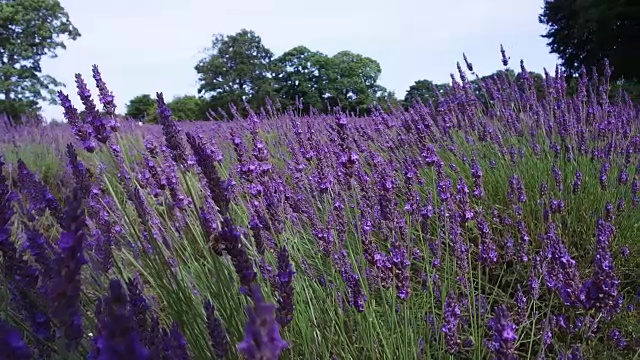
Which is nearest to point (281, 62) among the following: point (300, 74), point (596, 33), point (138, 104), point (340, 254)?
point (300, 74)

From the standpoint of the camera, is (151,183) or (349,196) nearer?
(151,183)

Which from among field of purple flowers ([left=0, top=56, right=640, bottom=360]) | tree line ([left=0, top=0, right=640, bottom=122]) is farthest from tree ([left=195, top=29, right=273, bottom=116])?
field of purple flowers ([left=0, top=56, right=640, bottom=360])

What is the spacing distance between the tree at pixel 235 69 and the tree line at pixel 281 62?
0.06 m

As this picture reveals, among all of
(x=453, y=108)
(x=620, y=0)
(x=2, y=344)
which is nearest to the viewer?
(x=2, y=344)

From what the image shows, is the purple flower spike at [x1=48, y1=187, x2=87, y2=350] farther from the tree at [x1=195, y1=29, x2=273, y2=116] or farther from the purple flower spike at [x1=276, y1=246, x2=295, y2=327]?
the tree at [x1=195, y1=29, x2=273, y2=116]

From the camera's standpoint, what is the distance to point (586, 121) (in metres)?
4.08

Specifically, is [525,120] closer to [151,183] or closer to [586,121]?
[586,121]

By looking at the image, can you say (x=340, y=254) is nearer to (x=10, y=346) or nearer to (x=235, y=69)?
(x=10, y=346)

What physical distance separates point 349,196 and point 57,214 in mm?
1803


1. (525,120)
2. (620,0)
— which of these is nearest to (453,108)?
(525,120)

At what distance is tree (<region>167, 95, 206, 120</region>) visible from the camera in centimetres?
3603

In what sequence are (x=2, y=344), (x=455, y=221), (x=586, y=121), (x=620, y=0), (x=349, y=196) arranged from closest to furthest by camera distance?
(x=2, y=344) < (x=455, y=221) < (x=349, y=196) < (x=586, y=121) < (x=620, y=0)

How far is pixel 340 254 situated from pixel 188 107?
120 ft

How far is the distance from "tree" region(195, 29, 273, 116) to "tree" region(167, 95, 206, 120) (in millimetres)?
999
